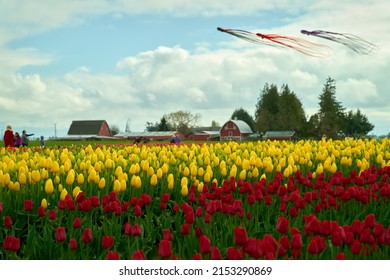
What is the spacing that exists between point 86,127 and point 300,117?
2002 inches

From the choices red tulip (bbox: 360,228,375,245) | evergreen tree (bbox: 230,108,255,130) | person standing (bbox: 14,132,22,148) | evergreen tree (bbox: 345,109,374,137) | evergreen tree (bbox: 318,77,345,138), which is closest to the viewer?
red tulip (bbox: 360,228,375,245)

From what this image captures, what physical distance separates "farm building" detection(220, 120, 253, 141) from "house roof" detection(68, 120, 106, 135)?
96.1 ft

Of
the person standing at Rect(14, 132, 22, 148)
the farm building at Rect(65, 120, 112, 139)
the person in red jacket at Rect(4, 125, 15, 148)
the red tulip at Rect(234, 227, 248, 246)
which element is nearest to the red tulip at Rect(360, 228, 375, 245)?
the red tulip at Rect(234, 227, 248, 246)

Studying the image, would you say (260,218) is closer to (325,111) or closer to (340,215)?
(340,215)

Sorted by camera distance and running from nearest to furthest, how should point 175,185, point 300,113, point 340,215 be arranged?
point 340,215, point 175,185, point 300,113

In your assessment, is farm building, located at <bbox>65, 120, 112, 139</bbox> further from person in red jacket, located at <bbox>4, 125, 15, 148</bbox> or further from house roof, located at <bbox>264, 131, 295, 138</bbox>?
person in red jacket, located at <bbox>4, 125, 15, 148</bbox>

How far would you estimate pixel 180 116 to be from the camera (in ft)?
369

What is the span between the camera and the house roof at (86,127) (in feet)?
383

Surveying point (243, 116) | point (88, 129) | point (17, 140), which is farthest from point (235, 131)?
point (17, 140)

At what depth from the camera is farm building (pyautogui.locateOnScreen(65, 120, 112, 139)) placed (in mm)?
115938

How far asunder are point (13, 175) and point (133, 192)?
226 centimetres

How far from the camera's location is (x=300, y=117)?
9094 centimetres

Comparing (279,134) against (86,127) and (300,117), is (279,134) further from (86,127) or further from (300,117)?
(86,127)
